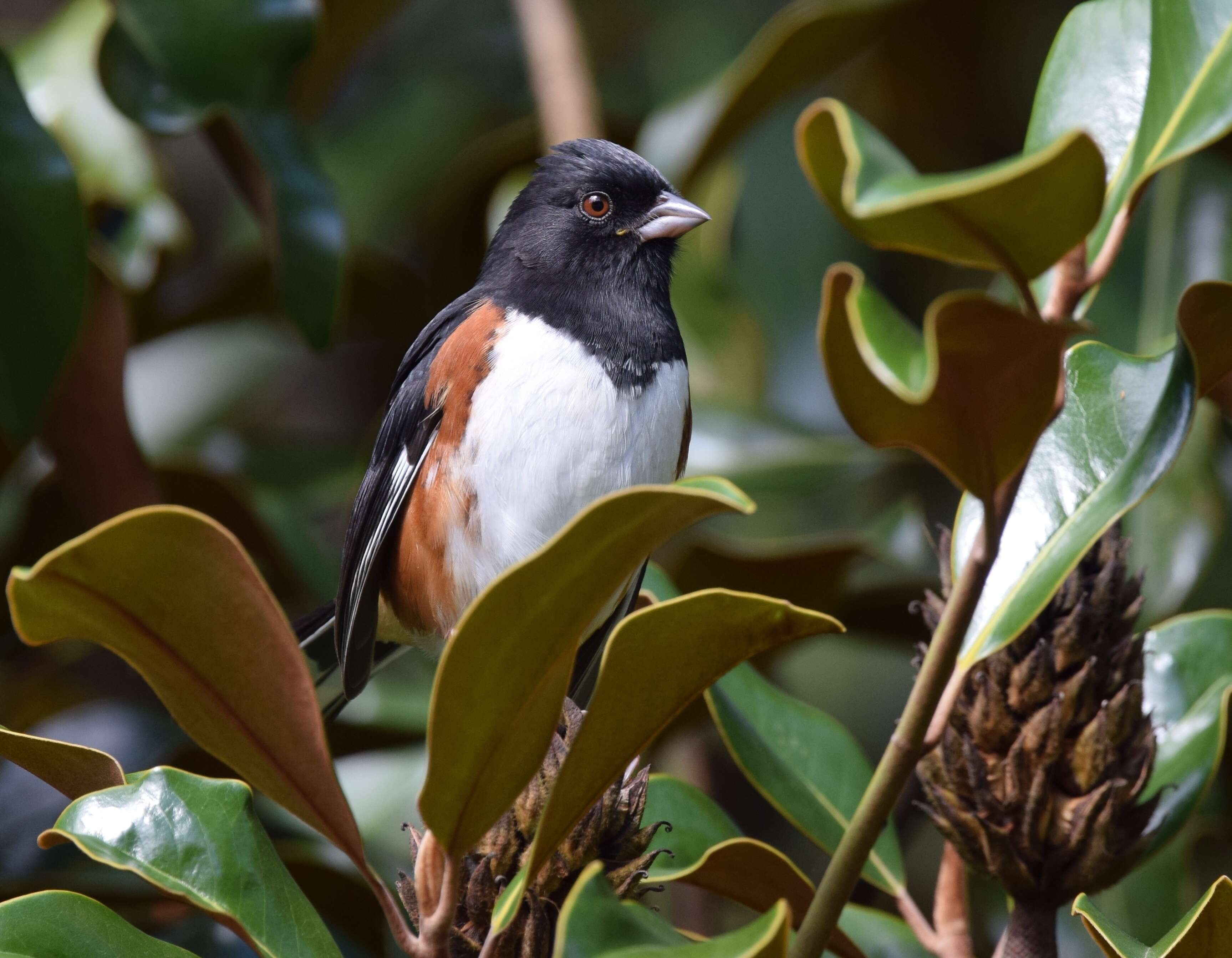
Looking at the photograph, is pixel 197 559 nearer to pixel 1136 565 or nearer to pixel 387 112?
pixel 1136 565

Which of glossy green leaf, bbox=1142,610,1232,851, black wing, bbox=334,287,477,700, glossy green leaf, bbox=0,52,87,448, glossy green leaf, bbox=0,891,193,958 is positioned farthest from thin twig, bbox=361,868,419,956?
glossy green leaf, bbox=0,52,87,448

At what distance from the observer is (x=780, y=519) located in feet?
8.54

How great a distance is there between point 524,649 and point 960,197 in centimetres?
40

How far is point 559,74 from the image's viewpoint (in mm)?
2490

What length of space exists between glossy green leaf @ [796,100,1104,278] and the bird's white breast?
2.75 ft

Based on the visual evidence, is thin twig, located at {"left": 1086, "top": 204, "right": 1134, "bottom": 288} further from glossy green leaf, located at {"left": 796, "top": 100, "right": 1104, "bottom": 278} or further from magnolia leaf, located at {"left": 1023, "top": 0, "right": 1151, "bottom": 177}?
magnolia leaf, located at {"left": 1023, "top": 0, "right": 1151, "bottom": 177}

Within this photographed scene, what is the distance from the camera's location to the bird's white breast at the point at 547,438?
159 cm

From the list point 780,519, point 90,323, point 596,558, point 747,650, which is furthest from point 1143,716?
point 90,323

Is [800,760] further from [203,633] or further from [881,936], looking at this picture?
[203,633]

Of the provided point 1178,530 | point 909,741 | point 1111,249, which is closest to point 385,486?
point 909,741

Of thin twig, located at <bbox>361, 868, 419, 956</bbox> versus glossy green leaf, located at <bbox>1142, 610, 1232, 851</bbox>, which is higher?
thin twig, located at <bbox>361, 868, 419, 956</bbox>

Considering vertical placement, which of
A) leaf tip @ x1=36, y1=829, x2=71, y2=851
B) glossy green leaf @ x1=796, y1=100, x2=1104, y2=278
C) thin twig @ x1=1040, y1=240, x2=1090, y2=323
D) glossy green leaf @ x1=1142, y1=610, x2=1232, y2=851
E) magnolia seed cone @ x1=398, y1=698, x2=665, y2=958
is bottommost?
glossy green leaf @ x1=1142, y1=610, x2=1232, y2=851

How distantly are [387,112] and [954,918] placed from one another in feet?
9.93

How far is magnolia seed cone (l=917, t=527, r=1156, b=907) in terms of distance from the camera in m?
1.20
